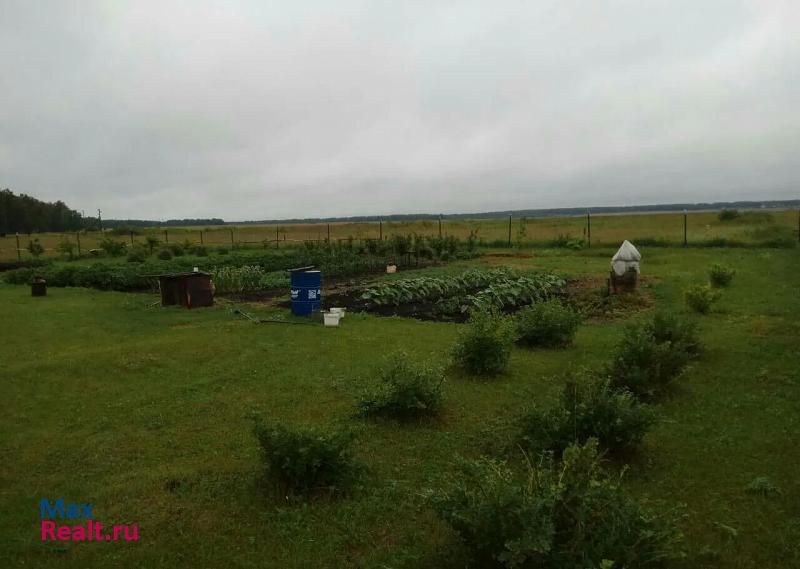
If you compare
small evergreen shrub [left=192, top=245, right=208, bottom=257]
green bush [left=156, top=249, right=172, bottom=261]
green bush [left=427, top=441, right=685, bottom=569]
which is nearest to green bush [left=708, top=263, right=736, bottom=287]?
green bush [left=427, top=441, right=685, bottom=569]

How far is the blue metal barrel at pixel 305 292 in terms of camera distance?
11.2 m

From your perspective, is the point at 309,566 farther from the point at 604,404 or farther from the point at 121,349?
the point at 121,349

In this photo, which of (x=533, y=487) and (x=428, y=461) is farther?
(x=428, y=461)

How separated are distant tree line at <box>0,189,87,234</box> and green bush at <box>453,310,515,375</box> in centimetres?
5915

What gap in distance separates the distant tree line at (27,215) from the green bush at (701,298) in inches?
2354

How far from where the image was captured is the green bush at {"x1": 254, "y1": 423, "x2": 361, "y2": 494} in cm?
414

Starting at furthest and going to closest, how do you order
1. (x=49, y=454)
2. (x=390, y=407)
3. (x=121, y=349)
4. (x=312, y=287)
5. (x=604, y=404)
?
(x=312, y=287) < (x=121, y=349) < (x=390, y=407) < (x=49, y=454) < (x=604, y=404)

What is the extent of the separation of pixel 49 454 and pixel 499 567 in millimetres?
4231

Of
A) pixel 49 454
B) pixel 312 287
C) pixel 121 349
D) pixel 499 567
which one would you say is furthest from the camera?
pixel 312 287

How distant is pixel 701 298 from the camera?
1037 centimetres

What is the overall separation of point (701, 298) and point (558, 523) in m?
8.74

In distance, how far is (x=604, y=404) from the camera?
15.4 feet

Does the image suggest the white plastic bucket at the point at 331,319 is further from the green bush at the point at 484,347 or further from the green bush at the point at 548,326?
the green bush at the point at 484,347

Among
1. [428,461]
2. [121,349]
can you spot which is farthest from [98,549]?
[121,349]
